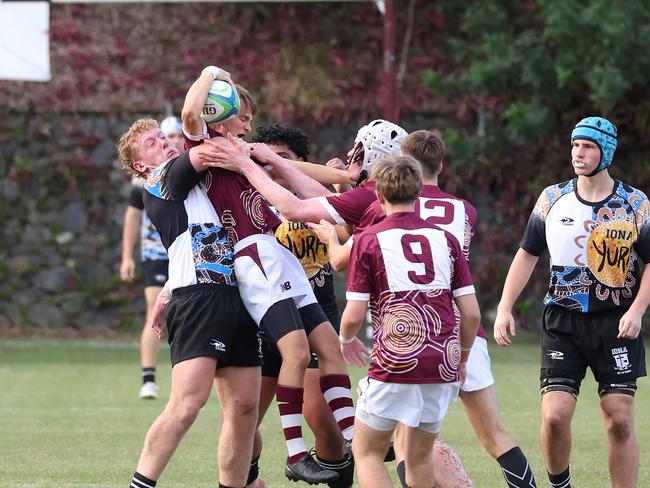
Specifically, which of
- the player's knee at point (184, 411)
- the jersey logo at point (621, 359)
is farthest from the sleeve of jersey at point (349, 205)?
the jersey logo at point (621, 359)

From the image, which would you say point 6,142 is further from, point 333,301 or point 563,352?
point 563,352

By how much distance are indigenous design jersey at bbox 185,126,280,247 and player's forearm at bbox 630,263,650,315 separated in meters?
1.92

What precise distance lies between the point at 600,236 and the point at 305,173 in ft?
5.19

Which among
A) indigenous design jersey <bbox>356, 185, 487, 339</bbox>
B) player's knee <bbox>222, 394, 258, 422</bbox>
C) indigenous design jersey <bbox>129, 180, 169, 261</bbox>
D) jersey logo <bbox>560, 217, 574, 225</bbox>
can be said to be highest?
indigenous design jersey <bbox>356, 185, 487, 339</bbox>

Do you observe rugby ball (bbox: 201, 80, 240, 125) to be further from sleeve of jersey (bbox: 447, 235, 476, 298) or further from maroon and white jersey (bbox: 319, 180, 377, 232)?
sleeve of jersey (bbox: 447, 235, 476, 298)

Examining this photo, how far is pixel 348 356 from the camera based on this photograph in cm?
587

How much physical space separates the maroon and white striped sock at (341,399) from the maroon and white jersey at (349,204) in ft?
3.83

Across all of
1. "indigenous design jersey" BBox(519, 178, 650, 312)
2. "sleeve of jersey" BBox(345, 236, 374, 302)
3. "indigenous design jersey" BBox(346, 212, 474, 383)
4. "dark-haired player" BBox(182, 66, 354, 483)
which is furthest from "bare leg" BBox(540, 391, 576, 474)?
"sleeve of jersey" BBox(345, 236, 374, 302)

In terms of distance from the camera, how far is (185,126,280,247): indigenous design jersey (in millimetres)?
6250

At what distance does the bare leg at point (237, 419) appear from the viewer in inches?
245

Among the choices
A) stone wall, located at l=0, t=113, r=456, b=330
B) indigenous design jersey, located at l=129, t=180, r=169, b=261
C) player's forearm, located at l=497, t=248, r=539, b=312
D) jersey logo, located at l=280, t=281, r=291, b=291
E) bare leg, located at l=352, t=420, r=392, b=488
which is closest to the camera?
bare leg, located at l=352, t=420, r=392, b=488

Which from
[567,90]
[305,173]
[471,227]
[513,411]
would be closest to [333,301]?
[305,173]

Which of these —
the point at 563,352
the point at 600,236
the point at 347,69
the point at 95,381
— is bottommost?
the point at 95,381

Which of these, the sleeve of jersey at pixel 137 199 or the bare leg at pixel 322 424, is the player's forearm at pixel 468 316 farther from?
the sleeve of jersey at pixel 137 199
